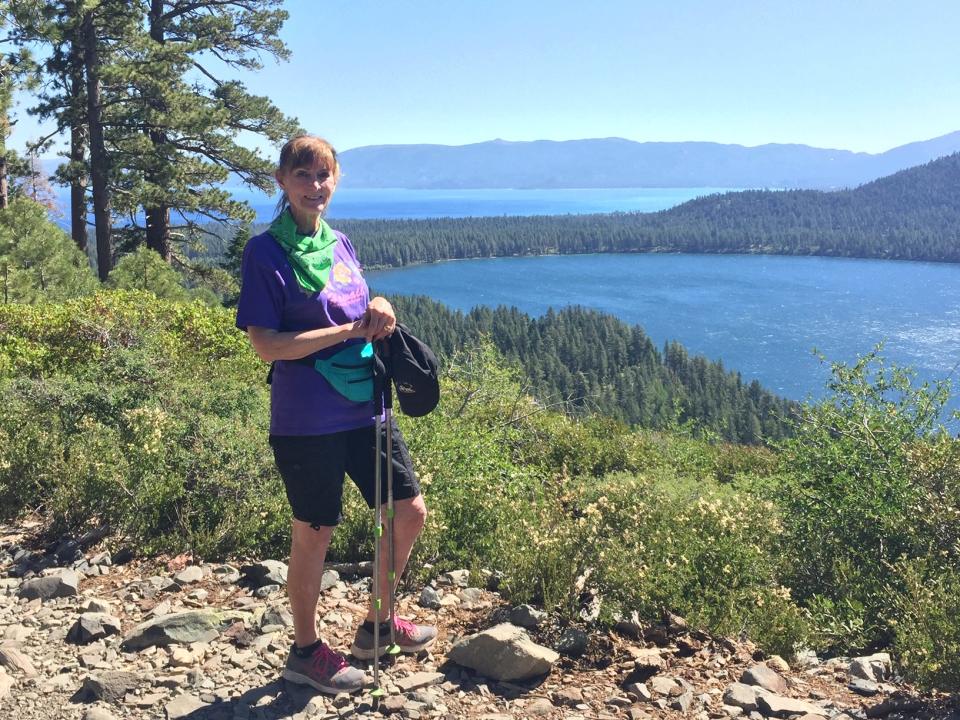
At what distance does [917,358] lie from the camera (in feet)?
279

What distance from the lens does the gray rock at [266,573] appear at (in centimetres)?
377

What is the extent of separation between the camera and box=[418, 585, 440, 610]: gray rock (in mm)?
3727

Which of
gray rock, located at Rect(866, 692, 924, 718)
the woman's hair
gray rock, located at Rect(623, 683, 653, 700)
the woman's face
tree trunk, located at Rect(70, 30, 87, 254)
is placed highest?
tree trunk, located at Rect(70, 30, 87, 254)

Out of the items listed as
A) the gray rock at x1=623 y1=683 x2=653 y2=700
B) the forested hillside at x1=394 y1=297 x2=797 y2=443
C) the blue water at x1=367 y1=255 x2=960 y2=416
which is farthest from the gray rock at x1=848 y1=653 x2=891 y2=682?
the blue water at x1=367 y1=255 x2=960 y2=416

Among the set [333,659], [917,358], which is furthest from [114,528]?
[917,358]

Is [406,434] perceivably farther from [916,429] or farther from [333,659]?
[916,429]

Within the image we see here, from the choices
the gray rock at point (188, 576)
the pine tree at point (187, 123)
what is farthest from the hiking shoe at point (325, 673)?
the pine tree at point (187, 123)

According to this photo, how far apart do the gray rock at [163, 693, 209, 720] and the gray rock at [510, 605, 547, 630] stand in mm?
1346

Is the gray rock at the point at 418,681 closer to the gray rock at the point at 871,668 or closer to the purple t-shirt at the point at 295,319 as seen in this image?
the purple t-shirt at the point at 295,319

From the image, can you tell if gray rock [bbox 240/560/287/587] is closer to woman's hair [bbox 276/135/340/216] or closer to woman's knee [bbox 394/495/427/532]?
woman's knee [bbox 394/495/427/532]

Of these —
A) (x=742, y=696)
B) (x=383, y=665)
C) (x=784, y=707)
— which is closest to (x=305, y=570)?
(x=383, y=665)

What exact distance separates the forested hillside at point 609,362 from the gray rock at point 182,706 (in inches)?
2379

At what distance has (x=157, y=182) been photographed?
1585 centimetres

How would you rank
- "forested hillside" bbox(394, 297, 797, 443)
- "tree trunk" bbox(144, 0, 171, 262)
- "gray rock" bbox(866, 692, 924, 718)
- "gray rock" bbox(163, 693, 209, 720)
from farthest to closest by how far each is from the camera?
"forested hillside" bbox(394, 297, 797, 443)
"tree trunk" bbox(144, 0, 171, 262)
"gray rock" bbox(866, 692, 924, 718)
"gray rock" bbox(163, 693, 209, 720)
